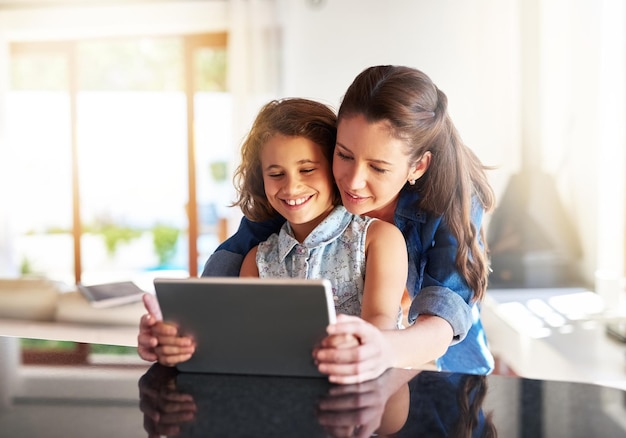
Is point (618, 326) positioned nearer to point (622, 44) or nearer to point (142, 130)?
point (622, 44)

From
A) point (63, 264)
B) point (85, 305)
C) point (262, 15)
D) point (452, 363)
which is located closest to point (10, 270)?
point (63, 264)

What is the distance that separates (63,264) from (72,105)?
77.4 inches

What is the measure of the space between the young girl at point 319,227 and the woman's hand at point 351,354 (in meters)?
0.34

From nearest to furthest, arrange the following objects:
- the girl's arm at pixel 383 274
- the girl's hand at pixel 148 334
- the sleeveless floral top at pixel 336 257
A: the girl's hand at pixel 148 334 → the girl's arm at pixel 383 274 → the sleeveless floral top at pixel 336 257

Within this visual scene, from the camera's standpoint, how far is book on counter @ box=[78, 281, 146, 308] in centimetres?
296

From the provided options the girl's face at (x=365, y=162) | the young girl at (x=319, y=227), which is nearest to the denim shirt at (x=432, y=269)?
the young girl at (x=319, y=227)

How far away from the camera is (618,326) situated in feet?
14.4

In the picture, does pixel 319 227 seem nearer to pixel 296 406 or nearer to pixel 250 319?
Answer: pixel 250 319

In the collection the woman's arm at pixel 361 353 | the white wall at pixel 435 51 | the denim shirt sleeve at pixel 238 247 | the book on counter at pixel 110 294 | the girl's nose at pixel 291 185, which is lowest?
the book on counter at pixel 110 294

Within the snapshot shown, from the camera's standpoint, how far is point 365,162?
151cm

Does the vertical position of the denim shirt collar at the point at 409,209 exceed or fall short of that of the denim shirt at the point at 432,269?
it exceeds it

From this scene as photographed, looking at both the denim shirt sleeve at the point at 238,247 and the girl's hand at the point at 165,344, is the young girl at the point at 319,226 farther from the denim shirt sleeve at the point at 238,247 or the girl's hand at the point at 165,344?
the girl's hand at the point at 165,344

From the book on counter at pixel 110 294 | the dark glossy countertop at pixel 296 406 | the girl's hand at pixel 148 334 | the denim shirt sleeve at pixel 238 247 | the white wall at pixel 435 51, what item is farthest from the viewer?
the white wall at pixel 435 51

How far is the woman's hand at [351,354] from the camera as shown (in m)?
1.05
